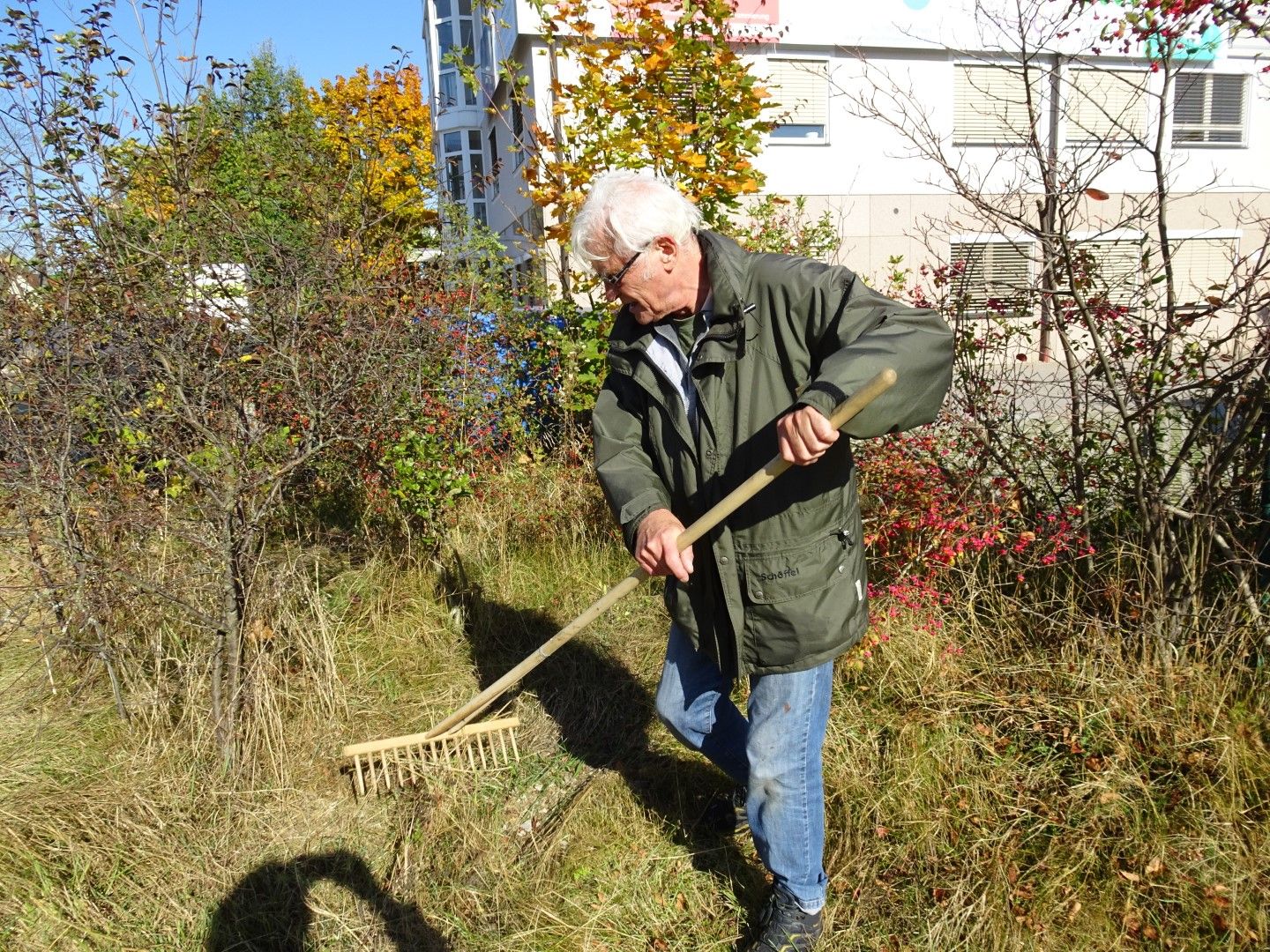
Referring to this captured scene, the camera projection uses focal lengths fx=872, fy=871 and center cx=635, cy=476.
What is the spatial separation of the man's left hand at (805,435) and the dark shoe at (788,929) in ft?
3.90

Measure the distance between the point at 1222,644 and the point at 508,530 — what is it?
10.5ft

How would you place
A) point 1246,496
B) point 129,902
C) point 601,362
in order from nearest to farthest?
point 129,902, point 1246,496, point 601,362

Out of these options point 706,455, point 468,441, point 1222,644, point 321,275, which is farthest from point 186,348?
point 1222,644

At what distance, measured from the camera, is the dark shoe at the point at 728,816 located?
284 cm

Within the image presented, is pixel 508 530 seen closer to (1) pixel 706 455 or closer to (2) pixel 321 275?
(2) pixel 321 275

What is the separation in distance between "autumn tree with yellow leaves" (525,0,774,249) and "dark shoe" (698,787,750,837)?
342 centimetres

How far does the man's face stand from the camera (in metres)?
2.24

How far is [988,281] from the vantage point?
332cm

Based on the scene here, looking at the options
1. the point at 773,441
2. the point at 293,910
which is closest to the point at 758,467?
the point at 773,441

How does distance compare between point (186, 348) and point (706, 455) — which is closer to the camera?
point (706, 455)

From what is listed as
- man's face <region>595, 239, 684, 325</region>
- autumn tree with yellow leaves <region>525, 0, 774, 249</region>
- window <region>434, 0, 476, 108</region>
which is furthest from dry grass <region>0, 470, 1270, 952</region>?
window <region>434, 0, 476, 108</region>

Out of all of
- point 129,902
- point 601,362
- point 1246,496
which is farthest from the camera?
point 601,362

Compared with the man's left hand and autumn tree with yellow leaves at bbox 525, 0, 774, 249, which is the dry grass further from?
autumn tree with yellow leaves at bbox 525, 0, 774, 249

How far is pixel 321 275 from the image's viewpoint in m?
3.75
